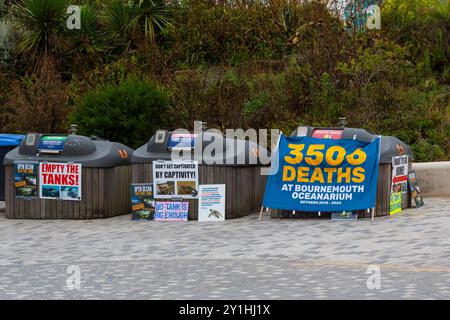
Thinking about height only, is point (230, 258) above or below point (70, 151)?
below

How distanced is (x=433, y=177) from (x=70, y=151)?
17.8ft

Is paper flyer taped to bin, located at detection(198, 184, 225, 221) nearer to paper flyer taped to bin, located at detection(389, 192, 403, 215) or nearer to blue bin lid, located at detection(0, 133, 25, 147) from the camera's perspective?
paper flyer taped to bin, located at detection(389, 192, 403, 215)

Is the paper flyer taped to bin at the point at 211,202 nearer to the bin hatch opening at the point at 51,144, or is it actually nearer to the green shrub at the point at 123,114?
the bin hatch opening at the point at 51,144

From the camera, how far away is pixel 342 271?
924cm

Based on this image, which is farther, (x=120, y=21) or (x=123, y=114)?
(x=120, y=21)

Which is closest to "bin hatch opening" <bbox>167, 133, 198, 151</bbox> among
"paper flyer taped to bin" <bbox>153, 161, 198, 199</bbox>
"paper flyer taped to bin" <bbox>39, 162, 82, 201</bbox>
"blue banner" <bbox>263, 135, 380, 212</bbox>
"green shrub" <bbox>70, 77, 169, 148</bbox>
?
"paper flyer taped to bin" <bbox>153, 161, 198, 199</bbox>

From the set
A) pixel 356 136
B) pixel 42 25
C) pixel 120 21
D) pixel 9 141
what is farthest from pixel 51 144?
pixel 120 21

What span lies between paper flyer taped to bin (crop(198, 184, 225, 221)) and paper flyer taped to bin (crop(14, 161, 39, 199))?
2.39 m

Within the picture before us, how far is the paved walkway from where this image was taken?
838cm

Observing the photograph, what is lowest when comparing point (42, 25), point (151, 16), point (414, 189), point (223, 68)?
point (414, 189)

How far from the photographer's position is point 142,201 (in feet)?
43.7

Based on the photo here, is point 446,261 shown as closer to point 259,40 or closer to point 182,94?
point 182,94

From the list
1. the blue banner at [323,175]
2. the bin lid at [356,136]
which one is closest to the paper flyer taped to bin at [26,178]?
the blue banner at [323,175]

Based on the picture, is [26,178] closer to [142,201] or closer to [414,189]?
[142,201]
